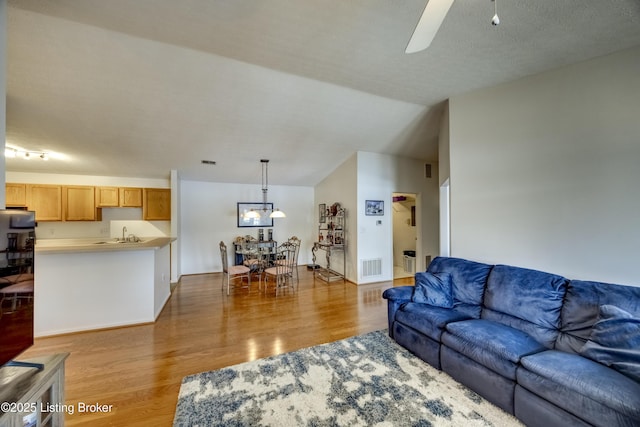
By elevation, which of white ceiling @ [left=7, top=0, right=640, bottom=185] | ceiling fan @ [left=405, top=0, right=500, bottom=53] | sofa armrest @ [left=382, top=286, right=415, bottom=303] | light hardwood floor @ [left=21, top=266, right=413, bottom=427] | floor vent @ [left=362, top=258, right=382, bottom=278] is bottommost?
light hardwood floor @ [left=21, top=266, right=413, bottom=427]

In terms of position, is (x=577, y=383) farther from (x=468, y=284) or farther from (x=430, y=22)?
(x=430, y=22)

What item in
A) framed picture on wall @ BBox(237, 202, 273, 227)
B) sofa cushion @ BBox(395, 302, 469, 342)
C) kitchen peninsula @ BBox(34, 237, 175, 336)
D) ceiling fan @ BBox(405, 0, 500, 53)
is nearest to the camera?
ceiling fan @ BBox(405, 0, 500, 53)

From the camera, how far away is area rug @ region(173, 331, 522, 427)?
167 cm

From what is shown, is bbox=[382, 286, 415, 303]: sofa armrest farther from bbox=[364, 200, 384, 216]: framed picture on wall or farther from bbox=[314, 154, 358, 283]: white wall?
bbox=[364, 200, 384, 216]: framed picture on wall

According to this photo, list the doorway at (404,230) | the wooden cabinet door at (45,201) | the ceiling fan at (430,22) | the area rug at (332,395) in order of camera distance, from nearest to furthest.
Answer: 1. the ceiling fan at (430,22)
2. the area rug at (332,395)
3. the wooden cabinet door at (45,201)
4. the doorway at (404,230)

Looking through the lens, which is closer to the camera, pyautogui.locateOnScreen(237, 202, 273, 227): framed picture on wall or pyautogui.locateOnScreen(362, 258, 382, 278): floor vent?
pyautogui.locateOnScreen(362, 258, 382, 278): floor vent

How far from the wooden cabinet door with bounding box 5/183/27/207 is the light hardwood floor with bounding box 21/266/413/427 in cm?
349

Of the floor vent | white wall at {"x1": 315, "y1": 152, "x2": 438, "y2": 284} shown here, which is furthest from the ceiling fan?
the floor vent

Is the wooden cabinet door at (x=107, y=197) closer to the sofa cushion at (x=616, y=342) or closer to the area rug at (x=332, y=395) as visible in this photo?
the area rug at (x=332, y=395)

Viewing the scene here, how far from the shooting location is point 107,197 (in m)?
5.09

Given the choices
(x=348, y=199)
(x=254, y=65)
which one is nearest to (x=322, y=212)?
(x=348, y=199)

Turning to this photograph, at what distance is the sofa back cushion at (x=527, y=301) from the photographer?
204 centimetres

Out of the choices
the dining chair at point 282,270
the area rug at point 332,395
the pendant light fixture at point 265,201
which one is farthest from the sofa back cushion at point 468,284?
the pendant light fixture at point 265,201

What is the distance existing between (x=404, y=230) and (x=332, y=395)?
572 centimetres
